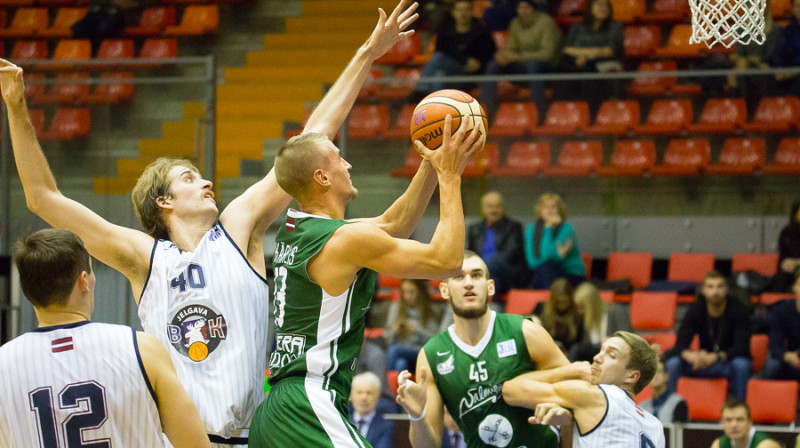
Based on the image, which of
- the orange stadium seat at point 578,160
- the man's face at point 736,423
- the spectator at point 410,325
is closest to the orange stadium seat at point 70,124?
the spectator at point 410,325

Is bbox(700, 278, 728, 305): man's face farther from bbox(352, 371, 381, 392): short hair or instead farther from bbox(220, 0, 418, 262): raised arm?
bbox(220, 0, 418, 262): raised arm

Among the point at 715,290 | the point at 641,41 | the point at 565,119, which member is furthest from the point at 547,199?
the point at 641,41

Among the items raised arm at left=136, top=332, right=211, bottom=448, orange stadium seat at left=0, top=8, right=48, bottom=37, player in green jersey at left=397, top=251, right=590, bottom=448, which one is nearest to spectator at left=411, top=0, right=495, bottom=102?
player in green jersey at left=397, top=251, right=590, bottom=448

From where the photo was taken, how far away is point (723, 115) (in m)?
9.00

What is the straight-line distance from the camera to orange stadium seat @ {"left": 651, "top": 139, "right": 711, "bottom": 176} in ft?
30.9

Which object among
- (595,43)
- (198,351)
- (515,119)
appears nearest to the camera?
(198,351)

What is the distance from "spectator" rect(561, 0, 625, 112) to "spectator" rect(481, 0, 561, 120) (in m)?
0.17

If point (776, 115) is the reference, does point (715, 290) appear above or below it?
below

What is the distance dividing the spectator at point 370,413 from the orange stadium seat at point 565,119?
2.71 m

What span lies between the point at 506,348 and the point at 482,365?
17cm

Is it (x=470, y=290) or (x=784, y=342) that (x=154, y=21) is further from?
(x=470, y=290)

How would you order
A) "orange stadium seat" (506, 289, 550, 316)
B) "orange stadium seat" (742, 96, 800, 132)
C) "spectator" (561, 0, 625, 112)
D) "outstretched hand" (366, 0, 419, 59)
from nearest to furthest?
"outstretched hand" (366, 0, 419, 59), "orange stadium seat" (742, 96, 800, 132), "orange stadium seat" (506, 289, 550, 316), "spectator" (561, 0, 625, 112)

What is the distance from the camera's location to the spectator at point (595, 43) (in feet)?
33.8

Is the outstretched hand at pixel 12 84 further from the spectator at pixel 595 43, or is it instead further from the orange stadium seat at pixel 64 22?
the orange stadium seat at pixel 64 22
